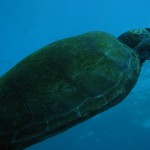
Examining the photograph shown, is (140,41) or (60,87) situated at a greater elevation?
(140,41)

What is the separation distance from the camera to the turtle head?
476 cm

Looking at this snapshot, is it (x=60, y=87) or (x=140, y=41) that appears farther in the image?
(x=140, y=41)

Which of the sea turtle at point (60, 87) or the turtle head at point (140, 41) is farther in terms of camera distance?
the turtle head at point (140, 41)

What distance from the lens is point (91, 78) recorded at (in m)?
3.68

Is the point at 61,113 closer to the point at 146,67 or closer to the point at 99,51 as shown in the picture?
the point at 99,51

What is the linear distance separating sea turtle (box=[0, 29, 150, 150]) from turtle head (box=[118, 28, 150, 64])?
0.49 meters

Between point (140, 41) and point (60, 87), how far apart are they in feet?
7.42

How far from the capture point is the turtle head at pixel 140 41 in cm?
476

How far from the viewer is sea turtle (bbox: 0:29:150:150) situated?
3.24m

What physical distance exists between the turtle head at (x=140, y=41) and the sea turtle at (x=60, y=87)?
49cm

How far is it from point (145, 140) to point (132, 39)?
48.7 meters

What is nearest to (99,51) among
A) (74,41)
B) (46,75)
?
(74,41)

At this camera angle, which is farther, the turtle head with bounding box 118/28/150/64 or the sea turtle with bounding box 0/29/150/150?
the turtle head with bounding box 118/28/150/64

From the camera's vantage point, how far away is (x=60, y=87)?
3.47 meters
